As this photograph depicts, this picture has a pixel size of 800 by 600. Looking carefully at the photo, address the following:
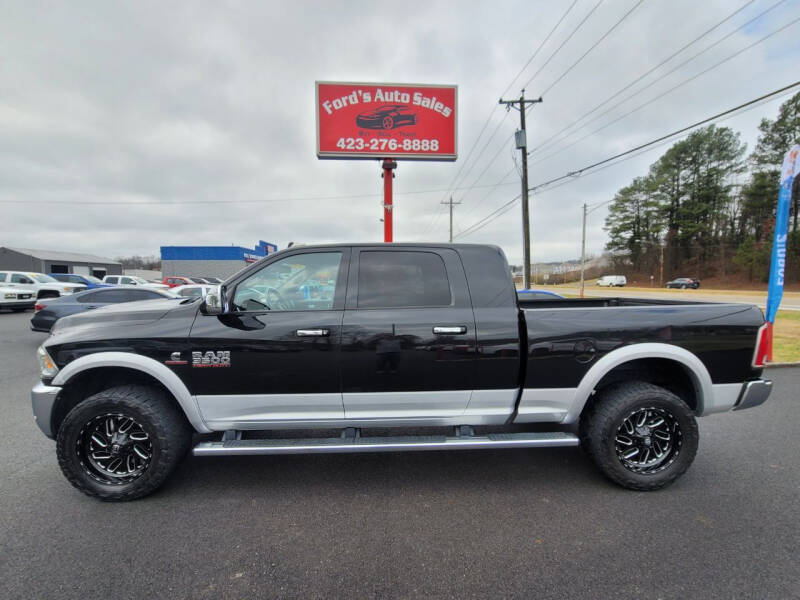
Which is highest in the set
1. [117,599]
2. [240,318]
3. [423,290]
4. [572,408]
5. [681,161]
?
[681,161]

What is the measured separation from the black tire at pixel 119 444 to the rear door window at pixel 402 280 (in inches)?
67.5

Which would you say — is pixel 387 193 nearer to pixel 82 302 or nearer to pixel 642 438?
pixel 82 302

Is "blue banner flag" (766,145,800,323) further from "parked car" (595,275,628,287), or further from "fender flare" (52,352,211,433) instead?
"parked car" (595,275,628,287)

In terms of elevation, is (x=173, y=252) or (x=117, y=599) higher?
(x=173, y=252)

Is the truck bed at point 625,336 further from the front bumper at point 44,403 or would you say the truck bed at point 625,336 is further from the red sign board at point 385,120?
the red sign board at point 385,120

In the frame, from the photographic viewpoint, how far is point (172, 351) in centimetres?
257

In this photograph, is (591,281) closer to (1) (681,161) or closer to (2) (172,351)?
(1) (681,161)

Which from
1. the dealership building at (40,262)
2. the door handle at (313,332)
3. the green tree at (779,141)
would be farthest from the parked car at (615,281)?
the dealership building at (40,262)

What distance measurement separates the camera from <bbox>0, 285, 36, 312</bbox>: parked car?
13095 mm

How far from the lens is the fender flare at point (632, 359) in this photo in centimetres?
266

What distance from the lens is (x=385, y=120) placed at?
11.0 metres

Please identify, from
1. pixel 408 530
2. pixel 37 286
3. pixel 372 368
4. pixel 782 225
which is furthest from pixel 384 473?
pixel 37 286

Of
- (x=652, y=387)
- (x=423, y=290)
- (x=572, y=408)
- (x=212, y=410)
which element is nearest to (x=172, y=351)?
(x=212, y=410)

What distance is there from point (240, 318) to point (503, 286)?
206 centimetres
